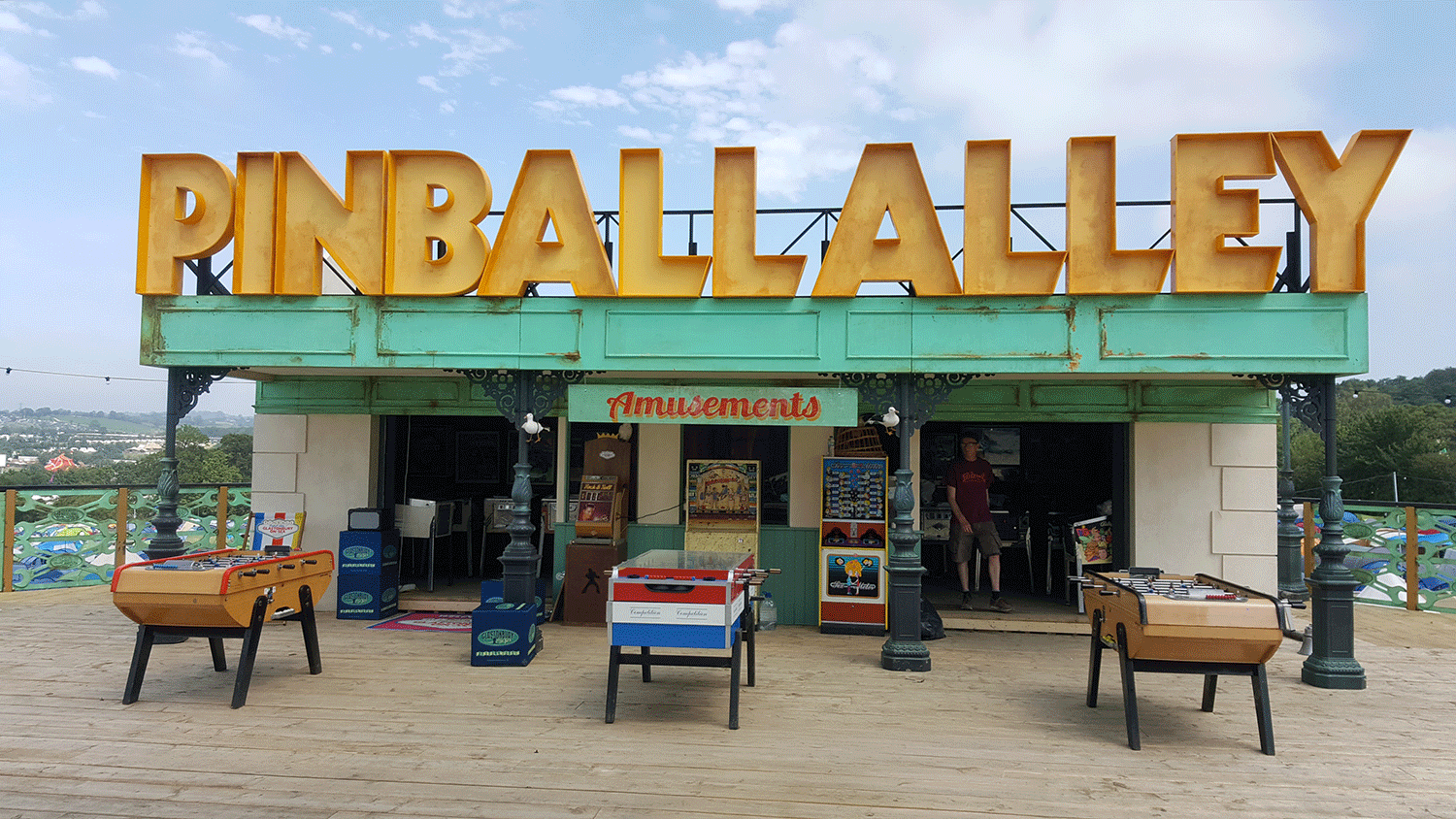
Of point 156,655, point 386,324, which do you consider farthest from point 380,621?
point 386,324

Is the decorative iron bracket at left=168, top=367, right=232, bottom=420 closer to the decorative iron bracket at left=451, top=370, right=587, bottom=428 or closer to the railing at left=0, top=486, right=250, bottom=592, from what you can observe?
the decorative iron bracket at left=451, top=370, right=587, bottom=428

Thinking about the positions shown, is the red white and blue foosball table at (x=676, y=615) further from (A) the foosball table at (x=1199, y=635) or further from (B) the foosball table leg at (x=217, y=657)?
(B) the foosball table leg at (x=217, y=657)

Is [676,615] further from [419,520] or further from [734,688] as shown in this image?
[419,520]

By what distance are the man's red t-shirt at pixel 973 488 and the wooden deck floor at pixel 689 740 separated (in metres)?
2.07

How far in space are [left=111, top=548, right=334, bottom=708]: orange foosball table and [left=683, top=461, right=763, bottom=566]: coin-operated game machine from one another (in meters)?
4.16

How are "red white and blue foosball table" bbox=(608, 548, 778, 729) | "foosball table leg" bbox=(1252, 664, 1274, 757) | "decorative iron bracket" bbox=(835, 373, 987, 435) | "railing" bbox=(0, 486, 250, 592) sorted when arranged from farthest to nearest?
"railing" bbox=(0, 486, 250, 592) < "decorative iron bracket" bbox=(835, 373, 987, 435) < "red white and blue foosball table" bbox=(608, 548, 778, 729) < "foosball table leg" bbox=(1252, 664, 1274, 757)

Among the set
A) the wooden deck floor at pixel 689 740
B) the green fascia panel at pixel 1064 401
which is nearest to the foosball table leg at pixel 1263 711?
the wooden deck floor at pixel 689 740

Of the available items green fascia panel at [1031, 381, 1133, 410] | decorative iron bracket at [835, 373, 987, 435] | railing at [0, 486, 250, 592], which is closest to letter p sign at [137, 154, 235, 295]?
railing at [0, 486, 250, 592]

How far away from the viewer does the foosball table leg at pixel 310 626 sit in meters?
7.29

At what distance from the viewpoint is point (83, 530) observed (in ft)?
40.1

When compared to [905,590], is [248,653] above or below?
below

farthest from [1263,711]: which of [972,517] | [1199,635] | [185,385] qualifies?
[185,385]

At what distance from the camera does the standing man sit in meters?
10.1

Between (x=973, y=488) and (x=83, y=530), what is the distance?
1232cm
